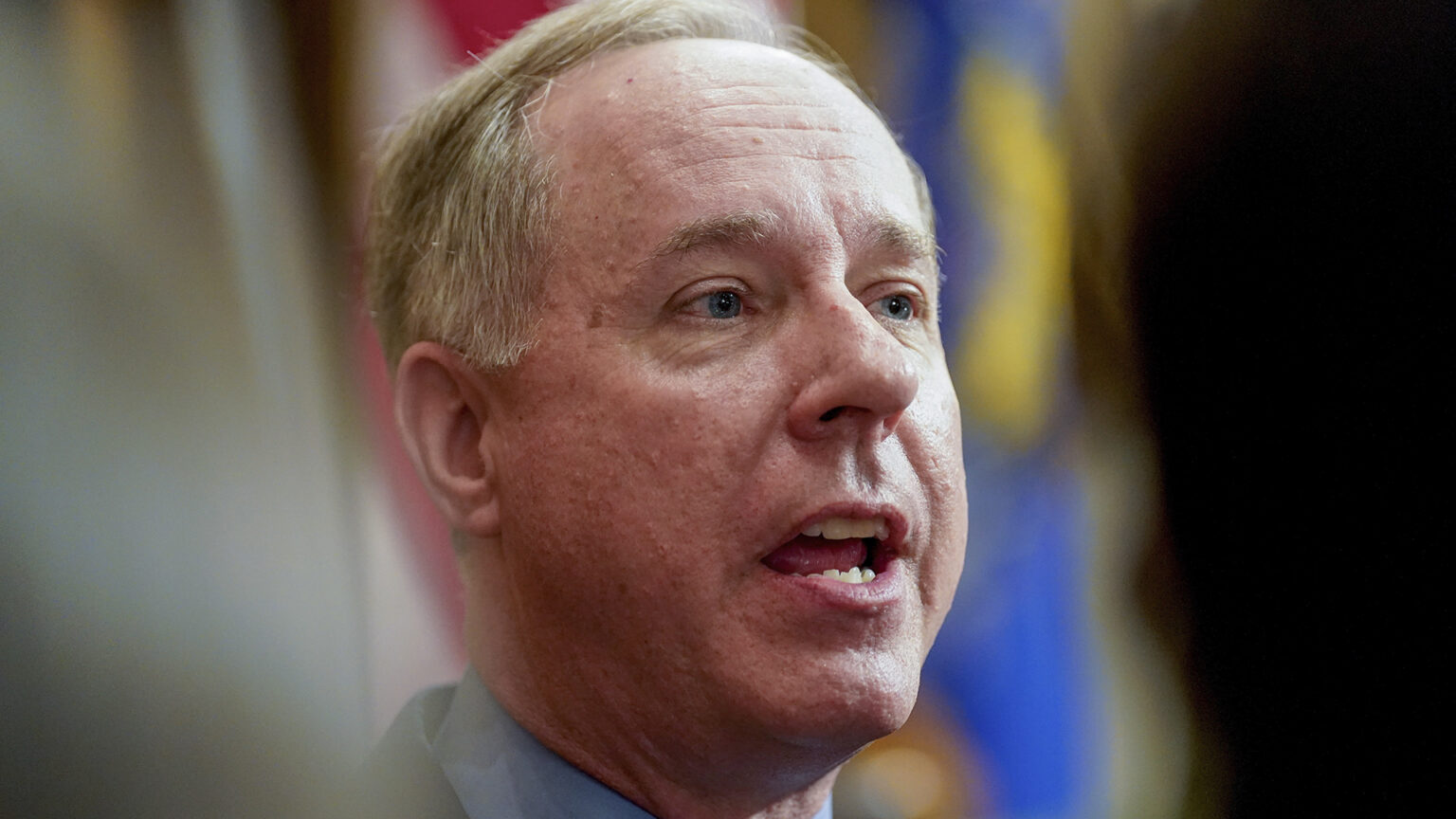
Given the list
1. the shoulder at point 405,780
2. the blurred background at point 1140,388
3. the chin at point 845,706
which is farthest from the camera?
the blurred background at point 1140,388

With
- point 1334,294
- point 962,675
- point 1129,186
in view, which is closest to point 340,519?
point 962,675

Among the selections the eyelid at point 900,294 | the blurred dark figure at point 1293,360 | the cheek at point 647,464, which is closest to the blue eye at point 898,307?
the eyelid at point 900,294

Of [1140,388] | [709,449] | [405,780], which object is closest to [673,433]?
[709,449]

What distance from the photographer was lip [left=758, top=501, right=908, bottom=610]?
44.6 inches

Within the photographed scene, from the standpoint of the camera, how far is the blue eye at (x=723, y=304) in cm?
121

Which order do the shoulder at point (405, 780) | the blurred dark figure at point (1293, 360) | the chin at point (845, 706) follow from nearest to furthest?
1. the chin at point (845, 706)
2. the shoulder at point (405, 780)
3. the blurred dark figure at point (1293, 360)

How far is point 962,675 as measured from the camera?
182 centimetres

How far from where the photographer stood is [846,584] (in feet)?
3.76

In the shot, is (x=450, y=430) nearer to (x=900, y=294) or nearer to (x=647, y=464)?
(x=647, y=464)

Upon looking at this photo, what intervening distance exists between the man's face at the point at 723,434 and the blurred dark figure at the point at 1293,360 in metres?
0.61

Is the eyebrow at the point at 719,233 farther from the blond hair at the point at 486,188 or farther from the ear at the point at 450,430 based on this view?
the ear at the point at 450,430

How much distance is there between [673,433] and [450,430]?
1.04 feet

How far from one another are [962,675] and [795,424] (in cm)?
84

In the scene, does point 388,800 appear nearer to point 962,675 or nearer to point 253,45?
point 253,45
